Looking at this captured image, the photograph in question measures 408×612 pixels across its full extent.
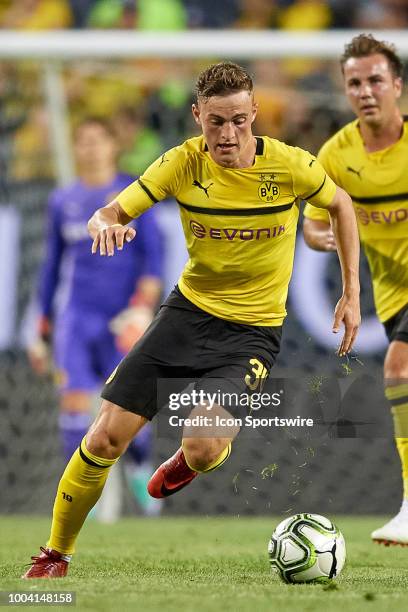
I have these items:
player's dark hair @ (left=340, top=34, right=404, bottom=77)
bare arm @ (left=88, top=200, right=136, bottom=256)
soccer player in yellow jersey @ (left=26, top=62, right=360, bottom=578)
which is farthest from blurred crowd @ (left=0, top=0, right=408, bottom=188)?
bare arm @ (left=88, top=200, right=136, bottom=256)

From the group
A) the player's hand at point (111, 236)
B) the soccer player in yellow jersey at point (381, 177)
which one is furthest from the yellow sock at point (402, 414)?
the player's hand at point (111, 236)

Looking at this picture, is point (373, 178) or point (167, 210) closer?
point (373, 178)

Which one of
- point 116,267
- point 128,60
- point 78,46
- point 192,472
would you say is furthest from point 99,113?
point 192,472

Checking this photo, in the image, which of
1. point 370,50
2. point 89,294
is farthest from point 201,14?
point 370,50

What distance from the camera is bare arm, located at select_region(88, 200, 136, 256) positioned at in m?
4.53

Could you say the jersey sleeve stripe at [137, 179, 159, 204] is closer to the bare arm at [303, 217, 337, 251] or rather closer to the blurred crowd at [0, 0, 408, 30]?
the bare arm at [303, 217, 337, 251]

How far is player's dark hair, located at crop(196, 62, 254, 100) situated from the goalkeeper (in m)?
3.62

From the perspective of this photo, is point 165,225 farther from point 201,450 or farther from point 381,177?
point 201,450

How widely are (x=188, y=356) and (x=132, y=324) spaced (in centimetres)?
352

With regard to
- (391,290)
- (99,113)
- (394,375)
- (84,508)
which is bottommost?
(84,508)

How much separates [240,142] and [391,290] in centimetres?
166

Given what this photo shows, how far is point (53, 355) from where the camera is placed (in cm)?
921

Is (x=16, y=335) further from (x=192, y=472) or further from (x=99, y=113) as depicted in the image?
(x=192, y=472)

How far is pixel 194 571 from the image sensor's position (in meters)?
5.31
